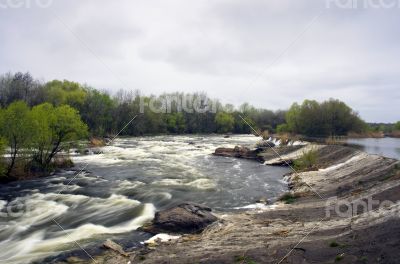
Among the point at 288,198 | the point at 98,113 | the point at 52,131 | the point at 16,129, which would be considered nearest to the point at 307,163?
the point at 288,198

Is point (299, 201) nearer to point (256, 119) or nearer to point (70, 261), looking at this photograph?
point (70, 261)

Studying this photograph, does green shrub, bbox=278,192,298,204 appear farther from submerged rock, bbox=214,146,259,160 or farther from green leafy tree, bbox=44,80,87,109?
green leafy tree, bbox=44,80,87,109

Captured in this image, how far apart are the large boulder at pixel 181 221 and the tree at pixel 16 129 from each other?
18841 mm

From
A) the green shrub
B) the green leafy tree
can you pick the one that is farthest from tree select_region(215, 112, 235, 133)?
the green shrub

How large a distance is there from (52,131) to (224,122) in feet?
295

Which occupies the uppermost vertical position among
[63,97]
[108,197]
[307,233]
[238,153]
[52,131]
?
[63,97]

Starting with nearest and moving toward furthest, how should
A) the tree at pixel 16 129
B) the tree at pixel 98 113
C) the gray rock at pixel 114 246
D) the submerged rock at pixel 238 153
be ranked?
1. the gray rock at pixel 114 246
2. the tree at pixel 16 129
3. the submerged rock at pixel 238 153
4. the tree at pixel 98 113

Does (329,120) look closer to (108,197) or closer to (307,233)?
(108,197)

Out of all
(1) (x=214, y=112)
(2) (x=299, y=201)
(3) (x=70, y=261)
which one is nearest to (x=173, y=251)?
(3) (x=70, y=261)

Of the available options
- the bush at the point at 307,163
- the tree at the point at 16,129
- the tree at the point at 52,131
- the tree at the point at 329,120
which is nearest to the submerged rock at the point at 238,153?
the bush at the point at 307,163

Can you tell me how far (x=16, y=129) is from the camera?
30766 mm

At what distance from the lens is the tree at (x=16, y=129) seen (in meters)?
30.5

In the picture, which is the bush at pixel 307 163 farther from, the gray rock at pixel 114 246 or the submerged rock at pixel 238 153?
the gray rock at pixel 114 246

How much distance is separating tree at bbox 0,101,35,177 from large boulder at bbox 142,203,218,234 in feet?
61.8
